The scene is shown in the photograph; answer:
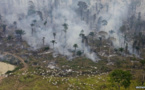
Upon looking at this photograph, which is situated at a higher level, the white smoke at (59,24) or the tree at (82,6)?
the tree at (82,6)

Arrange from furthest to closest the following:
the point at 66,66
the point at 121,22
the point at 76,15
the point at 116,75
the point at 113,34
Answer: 1. the point at 76,15
2. the point at 121,22
3. the point at 113,34
4. the point at 66,66
5. the point at 116,75

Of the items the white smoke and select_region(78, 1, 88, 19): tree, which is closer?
the white smoke

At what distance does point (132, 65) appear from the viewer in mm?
105188

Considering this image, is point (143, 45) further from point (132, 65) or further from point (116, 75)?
point (116, 75)

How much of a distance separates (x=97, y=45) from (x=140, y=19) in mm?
76515

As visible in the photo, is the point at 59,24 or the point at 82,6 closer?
the point at 59,24

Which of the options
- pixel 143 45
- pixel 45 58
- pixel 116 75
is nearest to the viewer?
pixel 116 75

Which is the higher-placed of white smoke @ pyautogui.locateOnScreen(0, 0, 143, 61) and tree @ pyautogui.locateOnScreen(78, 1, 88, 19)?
tree @ pyautogui.locateOnScreen(78, 1, 88, 19)

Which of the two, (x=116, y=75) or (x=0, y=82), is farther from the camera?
(x=0, y=82)

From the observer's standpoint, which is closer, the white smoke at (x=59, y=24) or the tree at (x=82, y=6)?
the white smoke at (x=59, y=24)

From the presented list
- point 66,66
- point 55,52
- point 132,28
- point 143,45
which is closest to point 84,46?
point 55,52

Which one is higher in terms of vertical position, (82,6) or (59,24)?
(82,6)

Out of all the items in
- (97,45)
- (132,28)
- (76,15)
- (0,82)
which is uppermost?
(76,15)

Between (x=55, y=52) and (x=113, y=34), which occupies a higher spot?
(x=113, y=34)
